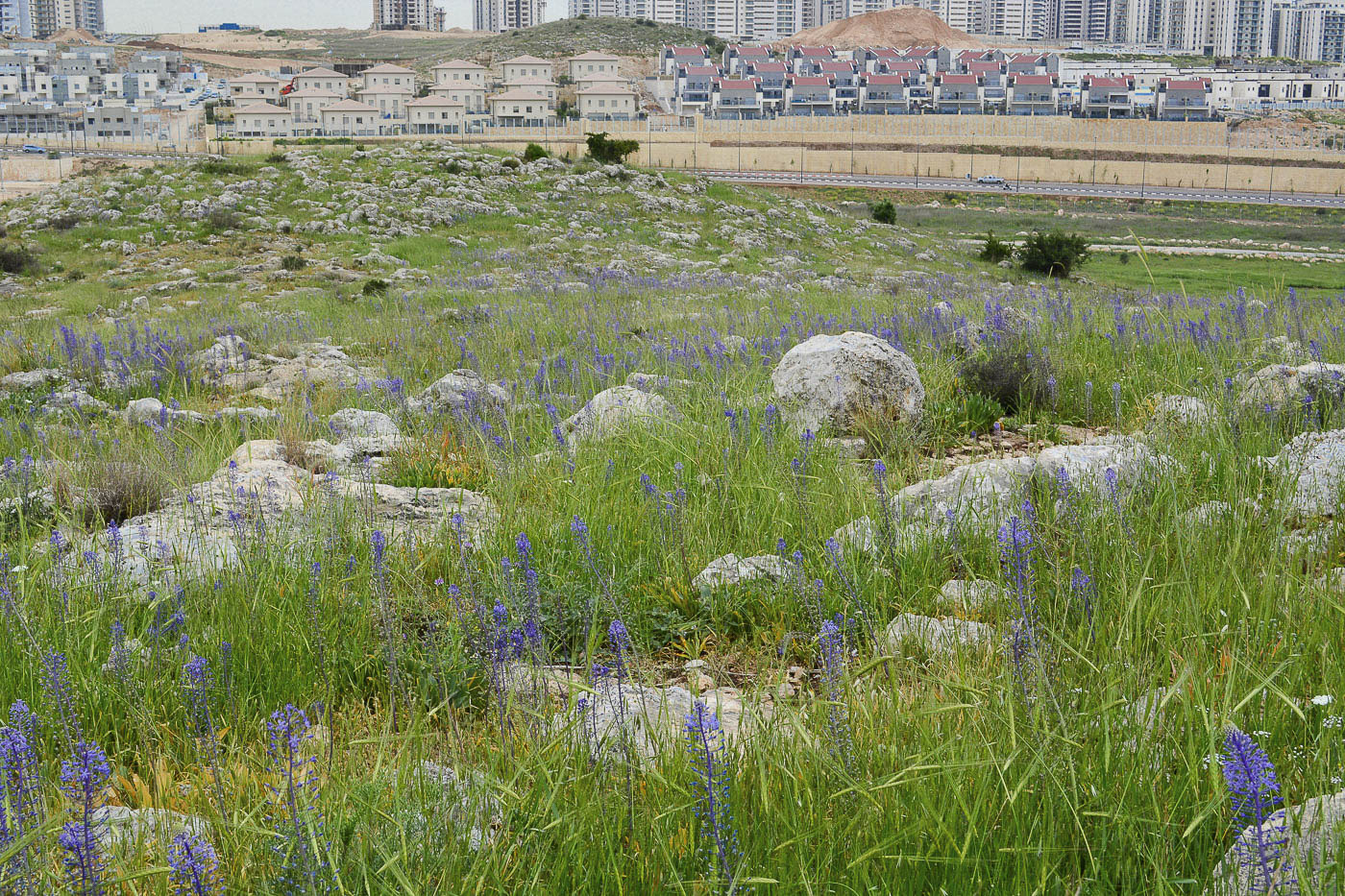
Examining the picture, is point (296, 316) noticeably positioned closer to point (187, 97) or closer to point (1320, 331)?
point (1320, 331)

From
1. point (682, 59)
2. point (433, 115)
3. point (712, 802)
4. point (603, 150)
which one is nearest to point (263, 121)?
point (433, 115)

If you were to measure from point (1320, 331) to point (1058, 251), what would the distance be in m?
18.9

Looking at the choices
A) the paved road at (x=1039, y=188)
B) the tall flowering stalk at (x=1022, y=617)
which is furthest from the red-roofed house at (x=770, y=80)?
the tall flowering stalk at (x=1022, y=617)

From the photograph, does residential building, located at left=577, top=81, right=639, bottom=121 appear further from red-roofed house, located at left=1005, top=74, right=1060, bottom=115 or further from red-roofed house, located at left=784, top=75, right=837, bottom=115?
red-roofed house, located at left=1005, top=74, right=1060, bottom=115

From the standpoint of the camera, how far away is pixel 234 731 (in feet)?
7.03

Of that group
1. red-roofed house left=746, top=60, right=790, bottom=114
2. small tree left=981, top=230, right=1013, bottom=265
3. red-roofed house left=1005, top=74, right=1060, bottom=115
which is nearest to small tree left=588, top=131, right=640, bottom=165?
small tree left=981, top=230, right=1013, bottom=265

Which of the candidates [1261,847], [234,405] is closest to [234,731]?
[1261,847]

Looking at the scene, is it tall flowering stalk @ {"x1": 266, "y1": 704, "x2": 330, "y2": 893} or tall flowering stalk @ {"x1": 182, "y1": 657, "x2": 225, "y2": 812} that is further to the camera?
tall flowering stalk @ {"x1": 182, "y1": 657, "x2": 225, "y2": 812}

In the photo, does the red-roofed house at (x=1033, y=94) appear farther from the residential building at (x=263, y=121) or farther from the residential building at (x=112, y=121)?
the residential building at (x=112, y=121)

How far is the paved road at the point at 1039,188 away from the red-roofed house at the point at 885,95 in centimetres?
4773

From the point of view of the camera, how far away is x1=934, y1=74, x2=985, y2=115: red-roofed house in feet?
360

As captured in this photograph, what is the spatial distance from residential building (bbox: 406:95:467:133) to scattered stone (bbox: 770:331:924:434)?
79.3 metres

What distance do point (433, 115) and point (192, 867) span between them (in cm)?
8783

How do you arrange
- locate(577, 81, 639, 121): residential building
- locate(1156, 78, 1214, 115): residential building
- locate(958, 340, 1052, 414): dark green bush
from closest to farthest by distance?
1. locate(958, 340, 1052, 414): dark green bush
2. locate(577, 81, 639, 121): residential building
3. locate(1156, 78, 1214, 115): residential building
